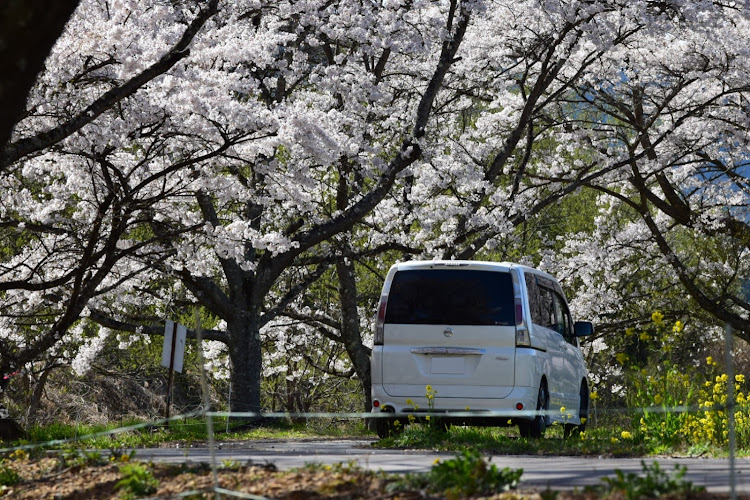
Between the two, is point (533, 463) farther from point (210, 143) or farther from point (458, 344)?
point (210, 143)

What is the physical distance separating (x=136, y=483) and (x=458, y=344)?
16.8ft

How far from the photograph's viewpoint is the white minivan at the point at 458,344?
441 inches

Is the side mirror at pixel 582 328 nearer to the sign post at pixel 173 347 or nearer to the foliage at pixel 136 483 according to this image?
the sign post at pixel 173 347

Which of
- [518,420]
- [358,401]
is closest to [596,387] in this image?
[358,401]

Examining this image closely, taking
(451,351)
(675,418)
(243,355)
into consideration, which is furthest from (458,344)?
(243,355)

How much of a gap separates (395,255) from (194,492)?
925 inches

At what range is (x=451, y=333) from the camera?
11258 mm

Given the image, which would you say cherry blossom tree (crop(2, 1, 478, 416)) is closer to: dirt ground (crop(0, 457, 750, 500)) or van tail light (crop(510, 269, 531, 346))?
dirt ground (crop(0, 457, 750, 500))

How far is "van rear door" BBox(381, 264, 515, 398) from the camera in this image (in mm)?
11227

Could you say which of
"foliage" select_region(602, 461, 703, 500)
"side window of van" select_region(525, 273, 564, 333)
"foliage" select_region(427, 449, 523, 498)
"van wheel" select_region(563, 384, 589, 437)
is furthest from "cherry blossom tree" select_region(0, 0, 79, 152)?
"van wheel" select_region(563, 384, 589, 437)

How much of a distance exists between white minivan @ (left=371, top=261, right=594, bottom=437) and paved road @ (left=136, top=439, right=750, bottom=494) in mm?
804

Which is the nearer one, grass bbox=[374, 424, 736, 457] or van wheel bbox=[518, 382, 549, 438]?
grass bbox=[374, 424, 736, 457]

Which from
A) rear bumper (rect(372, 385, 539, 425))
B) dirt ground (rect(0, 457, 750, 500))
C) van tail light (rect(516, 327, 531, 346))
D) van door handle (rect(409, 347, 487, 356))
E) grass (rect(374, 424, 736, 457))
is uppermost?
van tail light (rect(516, 327, 531, 346))

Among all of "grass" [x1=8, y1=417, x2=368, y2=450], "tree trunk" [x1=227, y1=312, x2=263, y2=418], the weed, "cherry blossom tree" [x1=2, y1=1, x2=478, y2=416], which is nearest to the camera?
the weed
